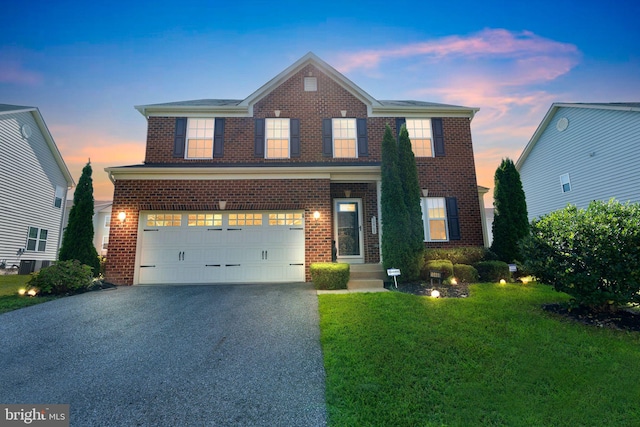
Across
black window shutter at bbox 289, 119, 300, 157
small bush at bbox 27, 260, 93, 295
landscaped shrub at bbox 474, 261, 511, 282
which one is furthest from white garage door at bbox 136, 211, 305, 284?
landscaped shrub at bbox 474, 261, 511, 282

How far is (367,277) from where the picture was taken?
891 centimetres

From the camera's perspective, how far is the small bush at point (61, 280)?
759cm

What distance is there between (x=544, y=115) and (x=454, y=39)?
718 cm

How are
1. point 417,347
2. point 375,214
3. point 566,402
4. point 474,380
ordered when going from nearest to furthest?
point 566,402 → point 474,380 → point 417,347 → point 375,214

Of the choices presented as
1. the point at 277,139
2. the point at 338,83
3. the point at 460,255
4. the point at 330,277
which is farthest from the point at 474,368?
the point at 338,83

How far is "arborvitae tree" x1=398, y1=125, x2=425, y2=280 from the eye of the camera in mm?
8508

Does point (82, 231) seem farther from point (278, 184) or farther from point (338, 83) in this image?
point (338, 83)

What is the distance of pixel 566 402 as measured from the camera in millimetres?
3066

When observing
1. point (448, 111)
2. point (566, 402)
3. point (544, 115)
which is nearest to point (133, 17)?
point (448, 111)

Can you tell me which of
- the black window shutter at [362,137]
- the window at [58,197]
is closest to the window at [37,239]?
the window at [58,197]

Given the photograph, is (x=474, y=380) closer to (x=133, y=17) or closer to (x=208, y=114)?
(x=208, y=114)

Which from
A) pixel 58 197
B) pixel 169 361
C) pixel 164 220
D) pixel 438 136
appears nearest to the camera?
pixel 169 361

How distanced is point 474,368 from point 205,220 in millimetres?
8454

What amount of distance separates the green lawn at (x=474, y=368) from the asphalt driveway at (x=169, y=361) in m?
0.51
